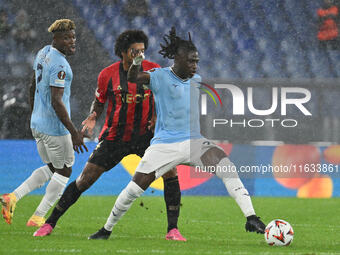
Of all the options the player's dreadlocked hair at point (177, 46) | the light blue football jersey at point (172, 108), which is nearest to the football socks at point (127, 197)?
the light blue football jersey at point (172, 108)

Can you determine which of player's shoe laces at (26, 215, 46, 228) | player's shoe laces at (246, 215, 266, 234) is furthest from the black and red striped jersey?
player's shoe laces at (246, 215, 266, 234)

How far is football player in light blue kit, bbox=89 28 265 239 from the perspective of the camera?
4.65 meters

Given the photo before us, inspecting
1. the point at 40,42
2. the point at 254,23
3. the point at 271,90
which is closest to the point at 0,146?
the point at 40,42

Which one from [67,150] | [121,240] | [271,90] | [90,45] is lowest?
[121,240]

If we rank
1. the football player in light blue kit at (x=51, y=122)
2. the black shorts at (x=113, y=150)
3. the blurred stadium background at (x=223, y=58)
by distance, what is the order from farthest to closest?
the blurred stadium background at (x=223, y=58), the football player in light blue kit at (x=51, y=122), the black shorts at (x=113, y=150)

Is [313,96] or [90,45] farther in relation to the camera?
[90,45]

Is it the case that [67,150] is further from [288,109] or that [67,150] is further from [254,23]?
[254,23]

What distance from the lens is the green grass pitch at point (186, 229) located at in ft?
14.4

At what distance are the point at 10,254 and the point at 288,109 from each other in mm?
7278

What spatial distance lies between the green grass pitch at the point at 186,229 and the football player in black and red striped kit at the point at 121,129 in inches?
10.9

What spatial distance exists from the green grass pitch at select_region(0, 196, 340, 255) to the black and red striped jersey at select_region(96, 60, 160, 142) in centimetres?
83

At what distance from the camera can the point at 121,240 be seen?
16.1ft

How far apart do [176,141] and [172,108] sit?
24cm

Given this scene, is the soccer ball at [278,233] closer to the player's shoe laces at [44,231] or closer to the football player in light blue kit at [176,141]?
the football player in light blue kit at [176,141]
